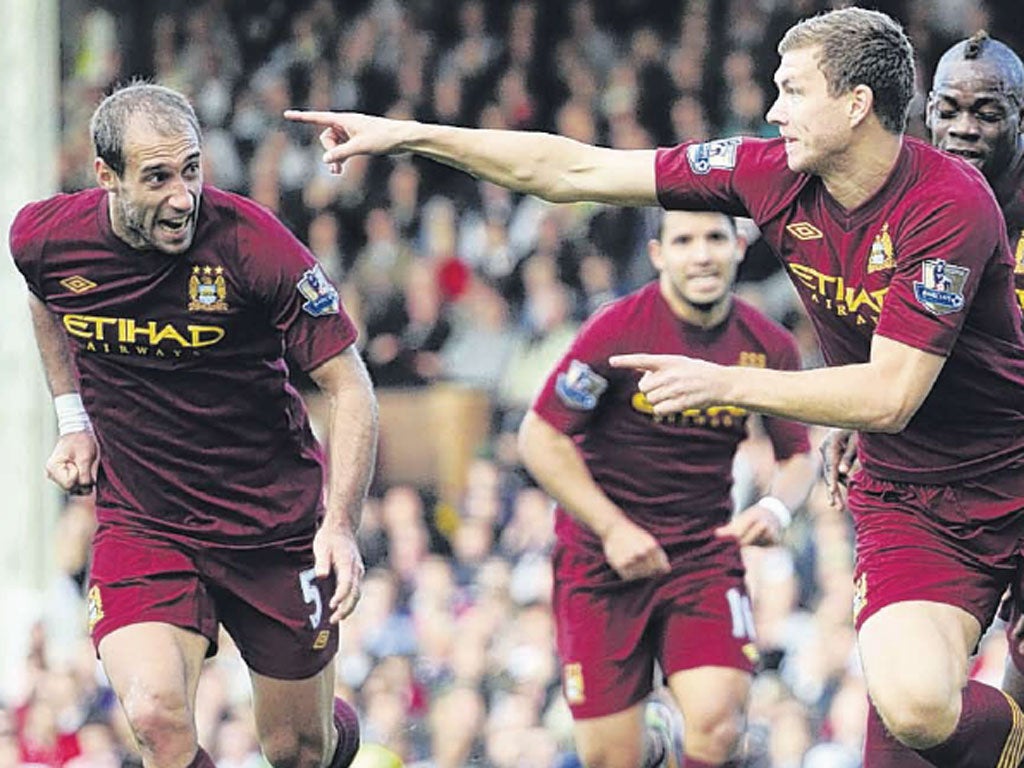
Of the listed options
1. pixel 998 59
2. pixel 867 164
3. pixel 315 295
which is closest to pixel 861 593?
pixel 867 164

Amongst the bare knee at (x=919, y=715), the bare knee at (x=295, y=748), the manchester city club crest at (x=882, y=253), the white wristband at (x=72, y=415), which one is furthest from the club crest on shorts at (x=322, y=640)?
the manchester city club crest at (x=882, y=253)

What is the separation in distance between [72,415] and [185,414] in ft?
Answer: 1.46

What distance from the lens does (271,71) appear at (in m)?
18.3

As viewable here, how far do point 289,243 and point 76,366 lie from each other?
90 cm

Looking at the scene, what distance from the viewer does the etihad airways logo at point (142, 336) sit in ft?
25.8

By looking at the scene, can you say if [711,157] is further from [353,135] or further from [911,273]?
[353,135]

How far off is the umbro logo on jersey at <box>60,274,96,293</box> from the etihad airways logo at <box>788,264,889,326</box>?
2.21 metres

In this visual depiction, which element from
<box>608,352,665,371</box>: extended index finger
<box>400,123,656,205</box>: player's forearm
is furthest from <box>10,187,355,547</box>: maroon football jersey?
<box>608,352,665,371</box>: extended index finger

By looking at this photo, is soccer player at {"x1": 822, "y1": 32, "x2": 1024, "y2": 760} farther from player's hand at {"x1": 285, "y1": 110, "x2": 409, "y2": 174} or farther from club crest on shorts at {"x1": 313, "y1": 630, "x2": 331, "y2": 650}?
club crest on shorts at {"x1": 313, "y1": 630, "x2": 331, "y2": 650}

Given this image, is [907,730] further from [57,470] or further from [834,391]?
[57,470]

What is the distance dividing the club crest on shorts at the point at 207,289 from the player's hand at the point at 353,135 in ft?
2.23

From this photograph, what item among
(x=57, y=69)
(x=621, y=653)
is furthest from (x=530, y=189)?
(x=57, y=69)

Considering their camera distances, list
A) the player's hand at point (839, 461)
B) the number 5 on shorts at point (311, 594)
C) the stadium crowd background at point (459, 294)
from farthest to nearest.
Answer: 1. the stadium crowd background at point (459, 294)
2. the number 5 on shorts at point (311, 594)
3. the player's hand at point (839, 461)

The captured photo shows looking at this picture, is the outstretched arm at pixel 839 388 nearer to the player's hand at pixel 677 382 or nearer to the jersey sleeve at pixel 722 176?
the player's hand at pixel 677 382
